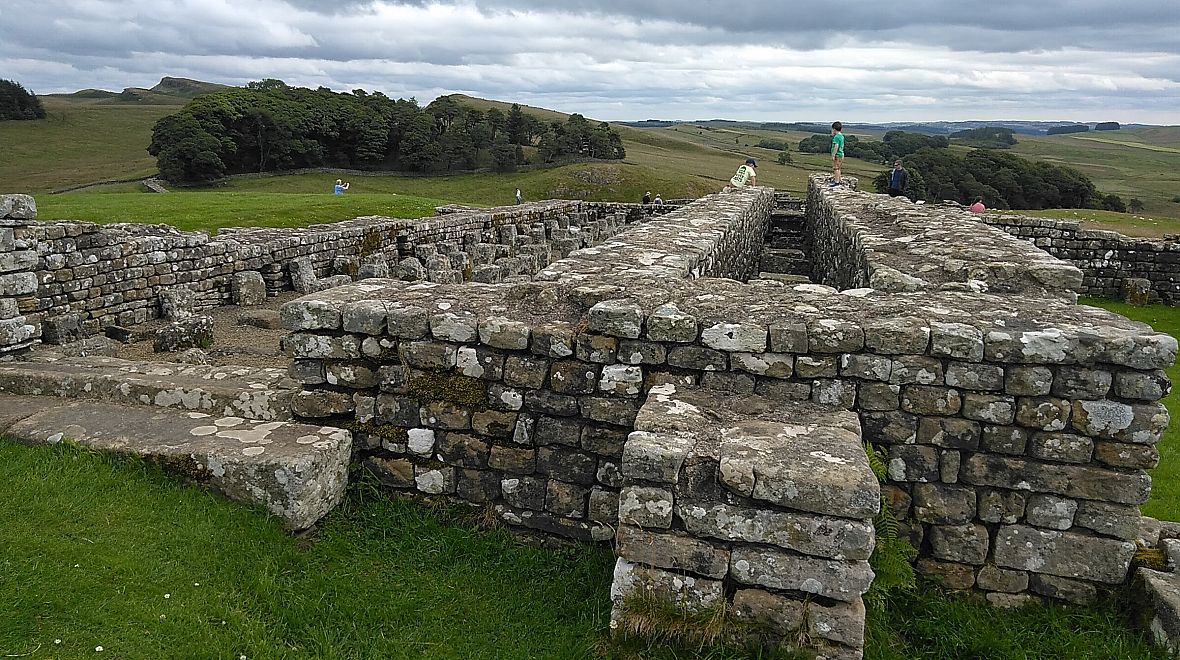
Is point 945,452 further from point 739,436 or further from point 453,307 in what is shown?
point 453,307

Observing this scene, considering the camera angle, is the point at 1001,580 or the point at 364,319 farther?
the point at 364,319

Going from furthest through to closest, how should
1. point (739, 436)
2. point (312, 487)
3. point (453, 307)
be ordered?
point (453, 307) → point (312, 487) → point (739, 436)

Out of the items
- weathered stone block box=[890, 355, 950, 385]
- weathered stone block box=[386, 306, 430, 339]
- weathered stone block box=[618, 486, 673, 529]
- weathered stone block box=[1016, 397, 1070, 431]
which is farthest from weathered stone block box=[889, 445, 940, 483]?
weathered stone block box=[386, 306, 430, 339]

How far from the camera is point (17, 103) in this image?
257 ft

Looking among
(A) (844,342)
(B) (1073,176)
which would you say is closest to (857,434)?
(A) (844,342)

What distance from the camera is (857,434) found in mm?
3848

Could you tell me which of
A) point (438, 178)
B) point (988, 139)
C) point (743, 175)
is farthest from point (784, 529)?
point (988, 139)

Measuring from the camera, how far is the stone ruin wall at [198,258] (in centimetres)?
782

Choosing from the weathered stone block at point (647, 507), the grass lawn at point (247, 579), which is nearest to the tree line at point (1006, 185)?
the grass lawn at point (247, 579)

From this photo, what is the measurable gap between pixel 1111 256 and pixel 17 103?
332 ft

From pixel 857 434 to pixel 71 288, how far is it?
12.3 metres

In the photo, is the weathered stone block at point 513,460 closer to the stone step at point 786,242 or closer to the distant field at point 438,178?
the stone step at point 786,242

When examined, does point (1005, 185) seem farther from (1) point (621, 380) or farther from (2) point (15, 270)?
(2) point (15, 270)

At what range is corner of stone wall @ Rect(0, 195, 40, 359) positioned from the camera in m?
7.37
